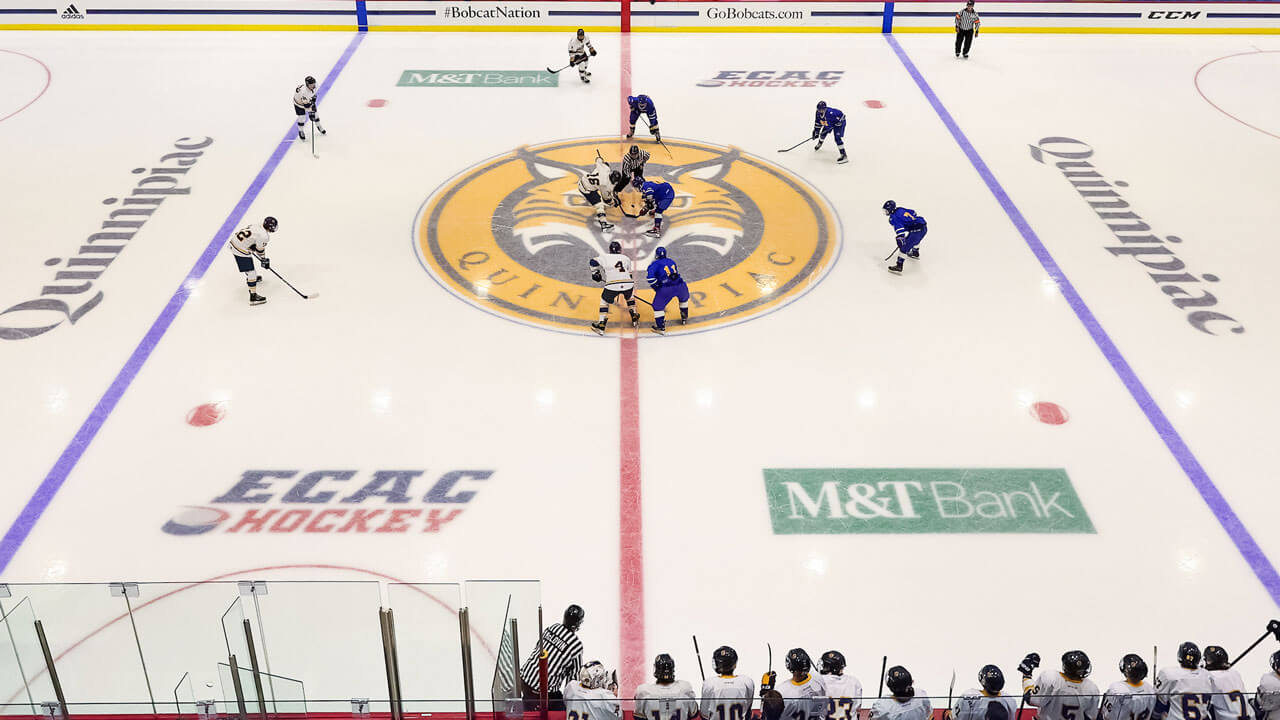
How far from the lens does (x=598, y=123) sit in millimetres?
14656

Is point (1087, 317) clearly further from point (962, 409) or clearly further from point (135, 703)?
point (135, 703)

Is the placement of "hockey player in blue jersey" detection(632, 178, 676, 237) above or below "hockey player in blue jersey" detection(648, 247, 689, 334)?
above

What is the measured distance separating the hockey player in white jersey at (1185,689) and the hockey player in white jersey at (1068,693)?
12.0 inches

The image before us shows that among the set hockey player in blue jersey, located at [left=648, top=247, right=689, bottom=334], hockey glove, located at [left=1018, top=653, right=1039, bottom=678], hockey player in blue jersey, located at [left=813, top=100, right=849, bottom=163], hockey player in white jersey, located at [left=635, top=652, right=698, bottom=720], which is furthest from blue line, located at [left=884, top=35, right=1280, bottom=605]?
hockey player in white jersey, located at [left=635, top=652, right=698, bottom=720]

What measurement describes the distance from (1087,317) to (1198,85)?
29.0 feet

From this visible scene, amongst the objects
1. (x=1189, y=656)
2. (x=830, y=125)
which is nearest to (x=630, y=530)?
(x=1189, y=656)

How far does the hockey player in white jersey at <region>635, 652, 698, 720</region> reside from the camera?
15.7 feet

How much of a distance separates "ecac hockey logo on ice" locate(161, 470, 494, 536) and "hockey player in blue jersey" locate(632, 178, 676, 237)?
14.9ft

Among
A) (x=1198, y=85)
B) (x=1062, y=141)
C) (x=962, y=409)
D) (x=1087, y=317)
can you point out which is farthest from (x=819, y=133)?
(x=1198, y=85)

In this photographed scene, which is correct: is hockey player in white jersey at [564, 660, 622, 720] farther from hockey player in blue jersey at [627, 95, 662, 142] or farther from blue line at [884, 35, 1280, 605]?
hockey player in blue jersey at [627, 95, 662, 142]

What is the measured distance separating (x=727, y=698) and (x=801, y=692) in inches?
15.7

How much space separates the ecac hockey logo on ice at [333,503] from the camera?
7.29 m

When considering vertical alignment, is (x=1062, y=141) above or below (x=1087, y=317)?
above

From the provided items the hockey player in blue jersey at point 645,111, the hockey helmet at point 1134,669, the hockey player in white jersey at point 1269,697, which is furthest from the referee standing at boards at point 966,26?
the hockey helmet at point 1134,669
